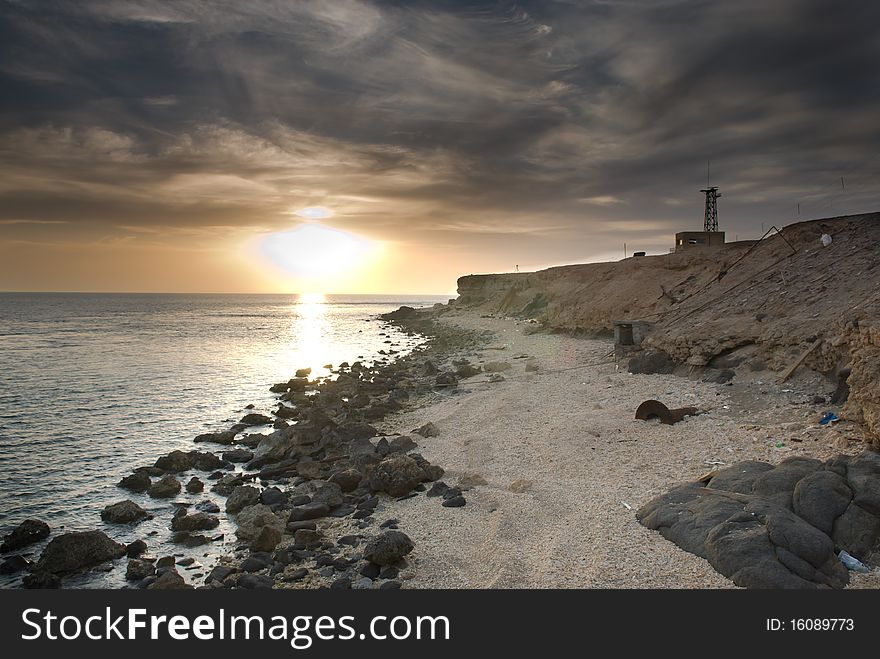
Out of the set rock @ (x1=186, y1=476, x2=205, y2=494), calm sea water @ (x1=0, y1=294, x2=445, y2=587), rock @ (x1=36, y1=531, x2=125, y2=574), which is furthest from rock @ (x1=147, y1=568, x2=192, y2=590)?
rock @ (x1=186, y1=476, x2=205, y2=494)

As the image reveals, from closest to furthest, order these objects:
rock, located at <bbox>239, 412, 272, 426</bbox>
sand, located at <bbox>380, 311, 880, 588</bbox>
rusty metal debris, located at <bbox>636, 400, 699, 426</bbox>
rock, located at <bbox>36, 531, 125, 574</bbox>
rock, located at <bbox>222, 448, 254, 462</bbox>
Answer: sand, located at <bbox>380, 311, 880, 588</bbox>, rock, located at <bbox>36, 531, 125, 574</bbox>, rusty metal debris, located at <bbox>636, 400, 699, 426</bbox>, rock, located at <bbox>222, 448, 254, 462</bbox>, rock, located at <bbox>239, 412, 272, 426</bbox>

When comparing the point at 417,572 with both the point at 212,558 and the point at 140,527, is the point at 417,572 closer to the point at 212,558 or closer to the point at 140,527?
the point at 212,558

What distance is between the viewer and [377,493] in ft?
40.1

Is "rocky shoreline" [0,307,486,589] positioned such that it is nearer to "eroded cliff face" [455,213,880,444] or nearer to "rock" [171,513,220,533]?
"rock" [171,513,220,533]

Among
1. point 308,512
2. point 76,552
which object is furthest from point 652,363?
point 76,552

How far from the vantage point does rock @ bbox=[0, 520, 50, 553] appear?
428 inches

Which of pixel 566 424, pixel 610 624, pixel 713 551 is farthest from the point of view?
pixel 566 424

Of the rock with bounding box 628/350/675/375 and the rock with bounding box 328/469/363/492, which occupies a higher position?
the rock with bounding box 628/350/675/375

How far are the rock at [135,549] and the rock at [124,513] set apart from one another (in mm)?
1746

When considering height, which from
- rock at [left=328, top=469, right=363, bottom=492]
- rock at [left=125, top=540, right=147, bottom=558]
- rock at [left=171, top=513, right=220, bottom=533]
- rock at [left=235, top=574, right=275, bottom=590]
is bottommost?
rock at [left=125, top=540, right=147, bottom=558]

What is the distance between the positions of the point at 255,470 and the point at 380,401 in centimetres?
868

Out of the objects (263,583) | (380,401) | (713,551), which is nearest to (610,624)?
(713,551)

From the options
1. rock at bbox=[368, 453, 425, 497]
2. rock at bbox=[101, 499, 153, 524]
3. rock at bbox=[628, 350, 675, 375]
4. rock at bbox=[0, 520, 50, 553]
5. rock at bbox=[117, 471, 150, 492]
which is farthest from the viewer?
rock at bbox=[628, 350, 675, 375]

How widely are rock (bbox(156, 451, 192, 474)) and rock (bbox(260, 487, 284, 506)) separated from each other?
449 centimetres
